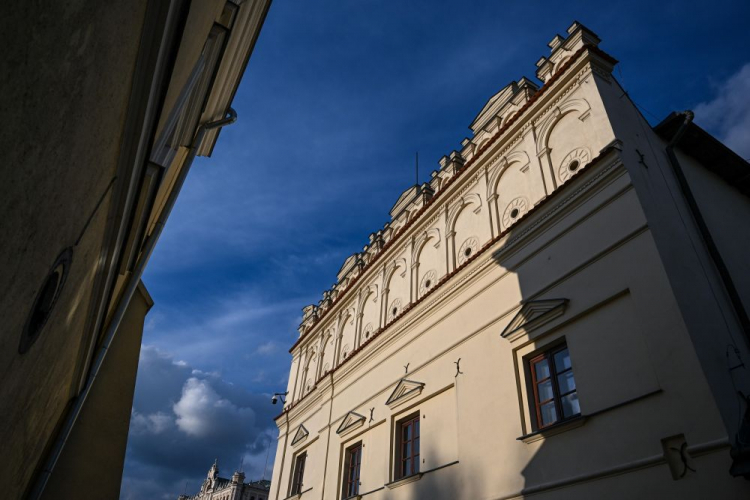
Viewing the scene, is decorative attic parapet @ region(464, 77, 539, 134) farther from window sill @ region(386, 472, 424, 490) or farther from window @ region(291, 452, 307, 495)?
window @ region(291, 452, 307, 495)

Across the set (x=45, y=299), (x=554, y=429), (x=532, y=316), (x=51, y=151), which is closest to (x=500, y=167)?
(x=532, y=316)

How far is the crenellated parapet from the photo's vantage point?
964 centimetres

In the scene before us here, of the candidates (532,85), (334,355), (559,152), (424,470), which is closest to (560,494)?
(424,470)

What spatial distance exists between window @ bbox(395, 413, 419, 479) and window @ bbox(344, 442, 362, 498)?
6.26ft

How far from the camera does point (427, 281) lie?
13023 mm

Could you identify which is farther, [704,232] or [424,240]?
[424,240]

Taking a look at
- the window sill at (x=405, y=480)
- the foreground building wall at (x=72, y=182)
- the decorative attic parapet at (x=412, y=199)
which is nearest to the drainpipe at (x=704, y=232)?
the window sill at (x=405, y=480)

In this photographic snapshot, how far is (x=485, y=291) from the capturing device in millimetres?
10141

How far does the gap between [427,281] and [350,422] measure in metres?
4.60

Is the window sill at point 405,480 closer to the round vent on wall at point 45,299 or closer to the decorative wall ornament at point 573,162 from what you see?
the decorative wall ornament at point 573,162

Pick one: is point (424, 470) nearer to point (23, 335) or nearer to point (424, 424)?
point (424, 424)

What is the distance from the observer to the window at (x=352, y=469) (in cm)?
1265

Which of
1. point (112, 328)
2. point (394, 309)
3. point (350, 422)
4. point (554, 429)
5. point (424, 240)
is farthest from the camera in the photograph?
point (394, 309)

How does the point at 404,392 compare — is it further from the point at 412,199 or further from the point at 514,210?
the point at 412,199
